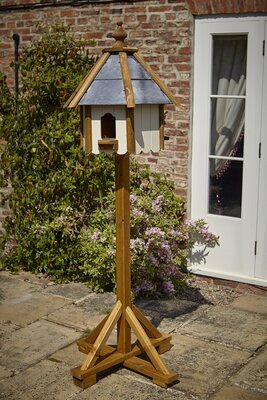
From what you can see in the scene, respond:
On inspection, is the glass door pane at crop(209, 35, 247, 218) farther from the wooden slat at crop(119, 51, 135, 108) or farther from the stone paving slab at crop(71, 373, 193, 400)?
the stone paving slab at crop(71, 373, 193, 400)

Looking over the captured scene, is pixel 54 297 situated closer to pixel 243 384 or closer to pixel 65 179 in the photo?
pixel 65 179

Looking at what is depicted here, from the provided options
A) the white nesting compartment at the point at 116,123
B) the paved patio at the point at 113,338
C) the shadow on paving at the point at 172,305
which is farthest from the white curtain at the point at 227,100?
the white nesting compartment at the point at 116,123

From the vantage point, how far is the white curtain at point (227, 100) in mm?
Answer: 5801

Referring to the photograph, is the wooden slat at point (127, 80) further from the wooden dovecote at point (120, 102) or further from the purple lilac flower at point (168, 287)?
the purple lilac flower at point (168, 287)

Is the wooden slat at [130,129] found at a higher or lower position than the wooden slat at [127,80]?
lower

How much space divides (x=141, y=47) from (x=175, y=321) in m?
2.68

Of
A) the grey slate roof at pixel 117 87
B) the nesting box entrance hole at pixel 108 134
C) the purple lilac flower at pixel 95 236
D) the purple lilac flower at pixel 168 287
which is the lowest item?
the purple lilac flower at pixel 168 287

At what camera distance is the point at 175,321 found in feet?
17.2

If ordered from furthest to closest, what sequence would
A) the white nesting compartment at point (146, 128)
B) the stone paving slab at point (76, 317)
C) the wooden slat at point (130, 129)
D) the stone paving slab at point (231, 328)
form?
the stone paving slab at point (76, 317)
the stone paving slab at point (231, 328)
the white nesting compartment at point (146, 128)
the wooden slat at point (130, 129)

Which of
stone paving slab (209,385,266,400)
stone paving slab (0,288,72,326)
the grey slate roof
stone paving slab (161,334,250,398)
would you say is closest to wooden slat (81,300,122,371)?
stone paving slab (161,334,250,398)

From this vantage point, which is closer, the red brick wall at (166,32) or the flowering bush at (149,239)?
the flowering bush at (149,239)

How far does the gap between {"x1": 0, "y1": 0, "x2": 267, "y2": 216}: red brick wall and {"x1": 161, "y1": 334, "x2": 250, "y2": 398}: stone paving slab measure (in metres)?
1.84

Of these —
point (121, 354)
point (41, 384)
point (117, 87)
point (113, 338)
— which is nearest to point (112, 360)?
point (121, 354)

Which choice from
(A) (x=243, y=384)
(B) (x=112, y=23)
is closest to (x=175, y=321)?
(A) (x=243, y=384)
